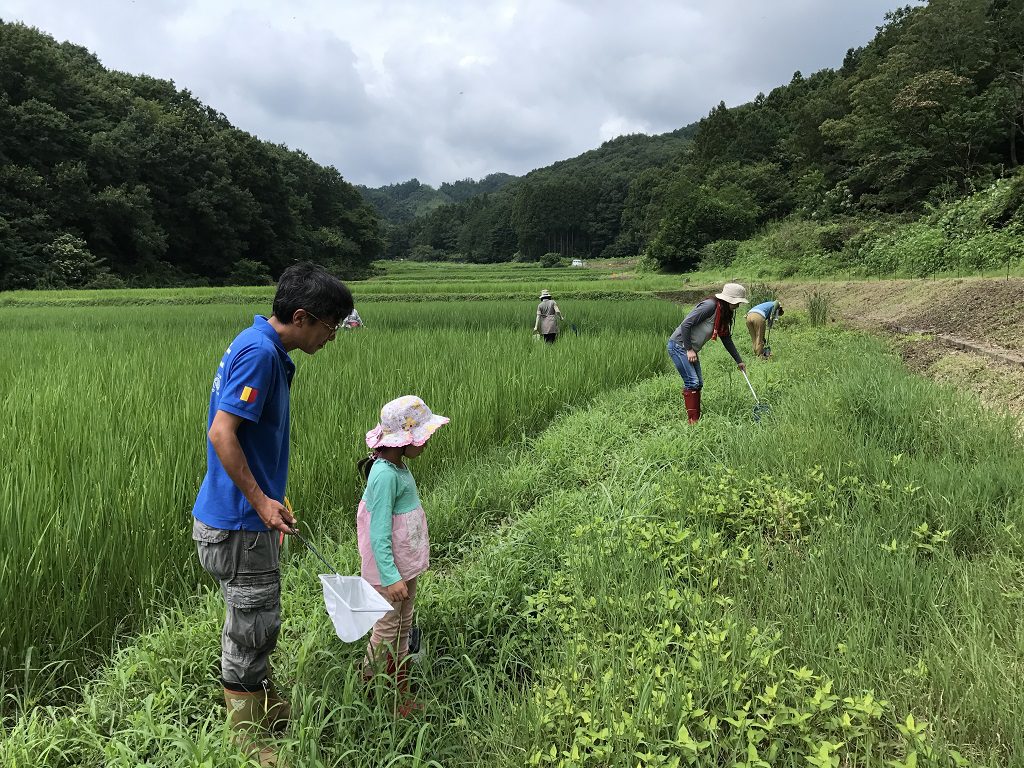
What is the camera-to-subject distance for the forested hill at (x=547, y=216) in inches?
2849

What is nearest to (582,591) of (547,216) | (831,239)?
(831,239)

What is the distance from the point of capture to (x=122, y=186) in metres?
27.9

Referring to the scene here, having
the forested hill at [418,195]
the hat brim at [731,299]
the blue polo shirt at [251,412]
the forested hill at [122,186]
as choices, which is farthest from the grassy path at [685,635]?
the forested hill at [418,195]

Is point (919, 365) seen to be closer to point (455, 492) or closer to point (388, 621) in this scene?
point (455, 492)

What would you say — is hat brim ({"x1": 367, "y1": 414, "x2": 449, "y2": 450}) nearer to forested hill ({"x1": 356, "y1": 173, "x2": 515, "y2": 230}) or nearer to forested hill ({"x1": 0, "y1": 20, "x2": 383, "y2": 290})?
forested hill ({"x1": 0, "y1": 20, "x2": 383, "y2": 290})

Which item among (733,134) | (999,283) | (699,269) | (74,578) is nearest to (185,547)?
(74,578)

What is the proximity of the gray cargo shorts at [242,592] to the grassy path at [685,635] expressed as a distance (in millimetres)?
165

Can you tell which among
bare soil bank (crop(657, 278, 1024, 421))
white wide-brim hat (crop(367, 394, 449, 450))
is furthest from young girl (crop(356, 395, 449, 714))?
bare soil bank (crop(657, 278, 1024, 421))

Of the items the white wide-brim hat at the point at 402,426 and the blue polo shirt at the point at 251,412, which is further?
the white wide-brim hat at the point at 402,426

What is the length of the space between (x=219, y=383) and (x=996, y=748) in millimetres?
2213

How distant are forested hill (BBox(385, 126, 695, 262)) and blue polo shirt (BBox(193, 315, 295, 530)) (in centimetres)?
6886

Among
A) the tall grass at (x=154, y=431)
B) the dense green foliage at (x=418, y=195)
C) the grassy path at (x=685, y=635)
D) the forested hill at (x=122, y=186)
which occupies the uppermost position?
the dense green foliage at (x=418, y=195)

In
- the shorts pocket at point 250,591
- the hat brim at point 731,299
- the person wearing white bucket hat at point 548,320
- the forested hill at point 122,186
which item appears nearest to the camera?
the shorts pocket at point 250,591

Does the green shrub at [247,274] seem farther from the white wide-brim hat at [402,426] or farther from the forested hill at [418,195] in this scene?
the forested hill at [418,195]
